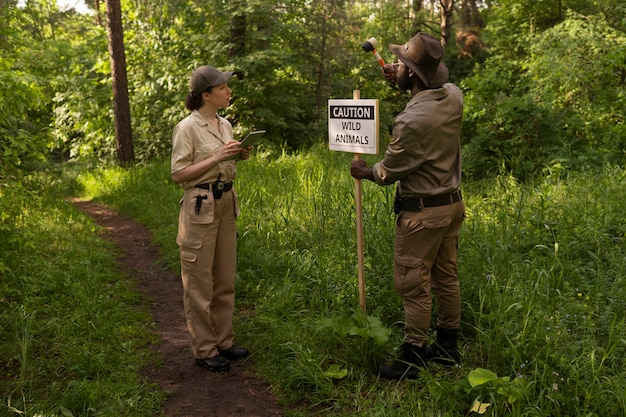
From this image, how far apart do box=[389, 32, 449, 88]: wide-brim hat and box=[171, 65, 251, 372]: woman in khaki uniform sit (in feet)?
4.41

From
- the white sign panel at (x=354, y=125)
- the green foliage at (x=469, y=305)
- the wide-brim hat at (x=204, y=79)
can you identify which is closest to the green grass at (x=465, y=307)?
the green foliage at (x=469, y=305)

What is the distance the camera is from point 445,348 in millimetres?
3723

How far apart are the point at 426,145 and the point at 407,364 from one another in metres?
1.51

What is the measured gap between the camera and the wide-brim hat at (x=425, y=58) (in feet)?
10.6

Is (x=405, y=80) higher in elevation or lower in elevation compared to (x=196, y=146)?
higher

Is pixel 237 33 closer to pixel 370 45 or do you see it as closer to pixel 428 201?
pixel 370 45

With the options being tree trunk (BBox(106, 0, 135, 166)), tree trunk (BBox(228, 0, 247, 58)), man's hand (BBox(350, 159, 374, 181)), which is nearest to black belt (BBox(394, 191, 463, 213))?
man's hand (BBox(350, 159, 374, 181))

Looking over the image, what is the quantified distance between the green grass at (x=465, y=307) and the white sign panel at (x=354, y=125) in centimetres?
105

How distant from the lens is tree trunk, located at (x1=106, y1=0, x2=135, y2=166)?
1173 centimetres

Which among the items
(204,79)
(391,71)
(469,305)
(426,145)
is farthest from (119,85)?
(469,305)

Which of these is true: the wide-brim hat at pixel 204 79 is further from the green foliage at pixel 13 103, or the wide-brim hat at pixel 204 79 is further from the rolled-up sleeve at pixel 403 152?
the green foliage at pixel 13 103

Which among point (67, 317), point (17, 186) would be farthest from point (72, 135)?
point (67, 317)

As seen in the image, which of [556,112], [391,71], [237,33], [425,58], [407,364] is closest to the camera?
[425,58]

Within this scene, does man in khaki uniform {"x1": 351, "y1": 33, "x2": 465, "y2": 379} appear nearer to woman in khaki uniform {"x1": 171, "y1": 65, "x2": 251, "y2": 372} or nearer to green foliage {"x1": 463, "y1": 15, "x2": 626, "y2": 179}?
woman in khaki uniform {"x1": 171, "y1": 65, "x2": 251, "y2": 372}
